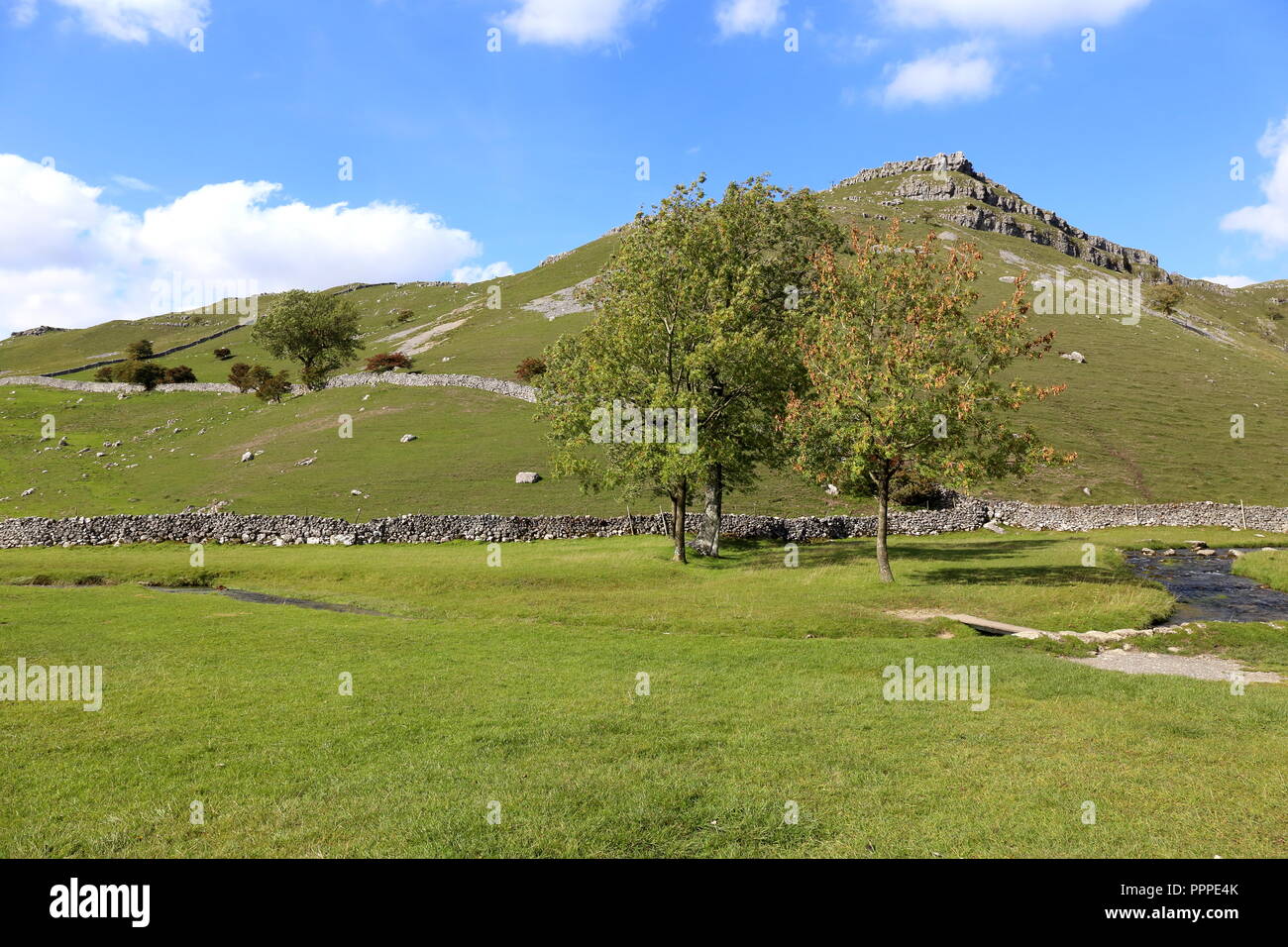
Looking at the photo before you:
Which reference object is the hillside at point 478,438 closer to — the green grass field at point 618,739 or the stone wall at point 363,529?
the stone wall at point 363,529

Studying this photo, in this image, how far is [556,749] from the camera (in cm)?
1434

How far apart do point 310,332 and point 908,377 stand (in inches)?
3596

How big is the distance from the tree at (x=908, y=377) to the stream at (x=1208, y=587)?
9.22 m

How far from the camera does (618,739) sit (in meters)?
14.9

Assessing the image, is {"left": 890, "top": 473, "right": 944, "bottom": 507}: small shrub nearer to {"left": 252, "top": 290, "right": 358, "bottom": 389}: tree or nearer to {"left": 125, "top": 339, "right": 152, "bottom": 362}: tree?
{"left": 252, "top": 290, "right": 358, "bottom": 389}: tree

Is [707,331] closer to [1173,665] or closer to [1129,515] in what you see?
[1173,665]

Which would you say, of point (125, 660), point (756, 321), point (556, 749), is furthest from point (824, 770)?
point (756, 321)

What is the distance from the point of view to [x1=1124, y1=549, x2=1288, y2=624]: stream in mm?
31219

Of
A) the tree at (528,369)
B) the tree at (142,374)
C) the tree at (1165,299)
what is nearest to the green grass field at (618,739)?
the tree at (528,369)

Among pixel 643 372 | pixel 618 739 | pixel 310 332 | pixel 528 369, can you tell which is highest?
pixel 310 332

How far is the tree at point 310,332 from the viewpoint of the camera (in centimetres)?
9912

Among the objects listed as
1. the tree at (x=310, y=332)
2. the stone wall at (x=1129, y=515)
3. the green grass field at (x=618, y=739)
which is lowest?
the green grass field at (x=618, y=739)

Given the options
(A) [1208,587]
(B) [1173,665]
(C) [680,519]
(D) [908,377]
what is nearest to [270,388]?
(C) [680,519]
